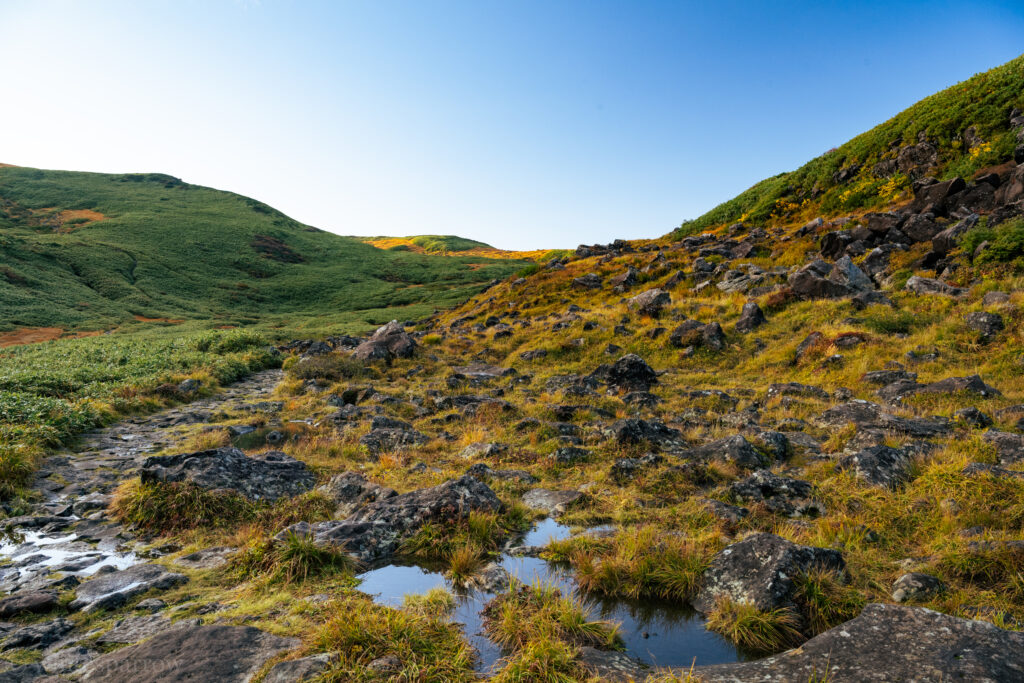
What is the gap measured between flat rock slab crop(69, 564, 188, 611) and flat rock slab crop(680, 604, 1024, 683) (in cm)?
703

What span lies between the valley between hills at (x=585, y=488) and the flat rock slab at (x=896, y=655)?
0.09 feet

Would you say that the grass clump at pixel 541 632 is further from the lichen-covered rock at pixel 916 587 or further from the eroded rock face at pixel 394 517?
the lichen-covered rock at pixel 916 587

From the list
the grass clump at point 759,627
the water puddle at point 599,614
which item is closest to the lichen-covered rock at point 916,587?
the grass clump at point 759,627

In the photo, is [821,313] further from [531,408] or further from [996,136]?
[996,136]

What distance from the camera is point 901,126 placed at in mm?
37906

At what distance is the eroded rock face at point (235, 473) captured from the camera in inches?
362

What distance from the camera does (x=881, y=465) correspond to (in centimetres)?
887

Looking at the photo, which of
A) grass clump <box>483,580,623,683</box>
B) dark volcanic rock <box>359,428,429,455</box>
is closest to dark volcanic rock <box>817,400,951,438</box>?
grass clump <box>483,580,623,683</box>

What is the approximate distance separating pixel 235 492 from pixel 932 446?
13819 millimetres

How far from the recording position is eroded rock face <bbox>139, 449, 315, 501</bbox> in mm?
9188

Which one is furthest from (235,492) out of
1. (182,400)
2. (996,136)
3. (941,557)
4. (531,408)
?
(996,136)

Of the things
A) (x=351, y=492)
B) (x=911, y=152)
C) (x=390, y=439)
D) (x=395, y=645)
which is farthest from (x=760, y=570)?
(x=911, y=152)

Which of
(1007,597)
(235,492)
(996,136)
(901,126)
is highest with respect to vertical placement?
(901,126)

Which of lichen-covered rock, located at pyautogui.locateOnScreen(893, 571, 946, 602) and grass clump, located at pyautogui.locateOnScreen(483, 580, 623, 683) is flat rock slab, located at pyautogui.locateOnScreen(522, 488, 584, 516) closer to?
grass clump, located at pyautogui.locateOnScreen(483, 580, 623, 683)
